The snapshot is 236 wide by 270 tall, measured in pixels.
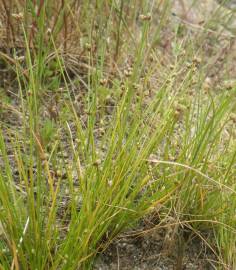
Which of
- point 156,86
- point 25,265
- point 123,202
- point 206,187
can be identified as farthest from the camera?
point 156,86

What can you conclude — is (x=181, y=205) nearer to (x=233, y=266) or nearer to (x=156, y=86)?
(x=233, y=266)

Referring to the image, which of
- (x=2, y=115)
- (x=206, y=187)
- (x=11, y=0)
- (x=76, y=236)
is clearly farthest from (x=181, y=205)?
(x=11, y=0)

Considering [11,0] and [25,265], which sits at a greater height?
[11,0]

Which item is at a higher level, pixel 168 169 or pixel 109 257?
pixel 168 169

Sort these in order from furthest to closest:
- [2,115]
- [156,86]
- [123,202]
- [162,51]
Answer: [162,51]
[156,86]
[2,115]
[123,202]

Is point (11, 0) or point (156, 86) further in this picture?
point (156, 86)

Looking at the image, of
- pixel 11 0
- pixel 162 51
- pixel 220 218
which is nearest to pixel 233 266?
pixel 220 218

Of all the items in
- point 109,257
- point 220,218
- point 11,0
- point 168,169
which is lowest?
point 109,257

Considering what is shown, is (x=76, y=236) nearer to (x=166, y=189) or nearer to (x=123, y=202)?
(x=123, y=202)

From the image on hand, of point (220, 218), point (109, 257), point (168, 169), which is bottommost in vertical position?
point (109, 257)
